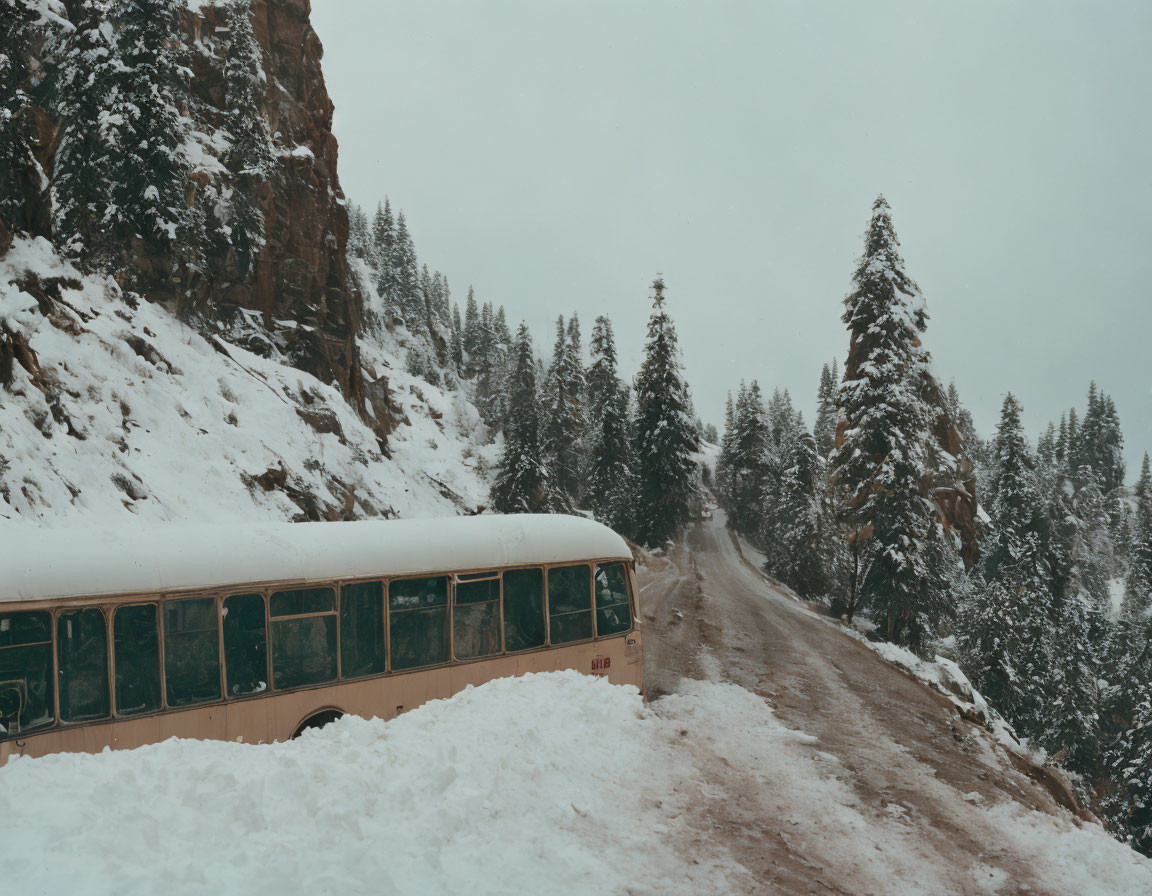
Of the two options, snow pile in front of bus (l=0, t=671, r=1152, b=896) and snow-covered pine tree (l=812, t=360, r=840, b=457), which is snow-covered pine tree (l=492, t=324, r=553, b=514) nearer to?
snow pile in front of bus (l=0, t=671, r=1152, b=896)

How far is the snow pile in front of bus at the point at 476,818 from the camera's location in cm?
544

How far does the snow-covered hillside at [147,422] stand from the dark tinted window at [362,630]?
27.2 feet

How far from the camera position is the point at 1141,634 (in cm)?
4831

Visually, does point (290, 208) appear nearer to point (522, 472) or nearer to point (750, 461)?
point (522, 472)

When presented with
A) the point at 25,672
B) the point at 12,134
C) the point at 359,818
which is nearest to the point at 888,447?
Answer: the point at 359,818

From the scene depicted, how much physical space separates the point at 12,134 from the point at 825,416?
84.8 meters

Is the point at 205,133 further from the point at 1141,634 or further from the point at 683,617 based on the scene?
the point at 1141,634

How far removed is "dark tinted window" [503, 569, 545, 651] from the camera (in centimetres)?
1173

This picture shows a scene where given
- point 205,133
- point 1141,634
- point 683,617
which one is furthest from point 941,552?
point 205,133

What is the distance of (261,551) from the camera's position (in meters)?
9.60

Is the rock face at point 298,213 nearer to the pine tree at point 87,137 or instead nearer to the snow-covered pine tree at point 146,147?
the snow-covered pine tree at point 146,147

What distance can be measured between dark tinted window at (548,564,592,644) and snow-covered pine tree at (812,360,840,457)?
6930cm

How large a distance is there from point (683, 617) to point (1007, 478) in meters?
34.1

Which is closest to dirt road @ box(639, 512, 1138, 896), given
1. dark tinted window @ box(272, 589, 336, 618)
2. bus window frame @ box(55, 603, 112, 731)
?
dark tinted window @ box(272, 589, 336, 618)
